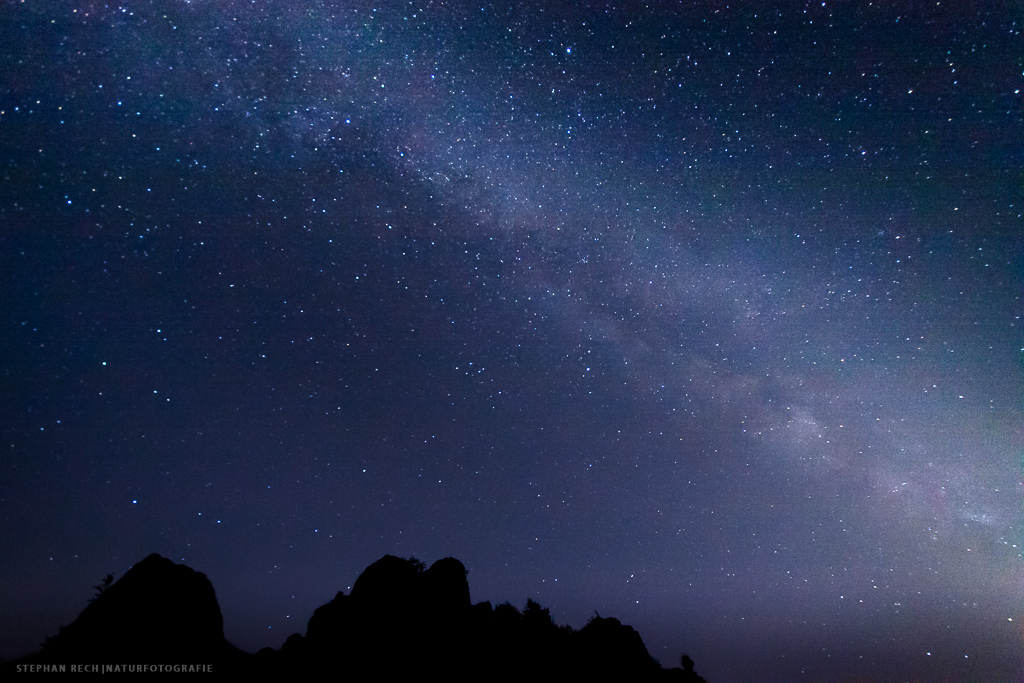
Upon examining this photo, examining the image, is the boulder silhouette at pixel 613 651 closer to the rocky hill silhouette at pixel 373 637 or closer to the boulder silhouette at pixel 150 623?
the rocky hill silhouette at pixel 373 637

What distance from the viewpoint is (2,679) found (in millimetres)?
11141

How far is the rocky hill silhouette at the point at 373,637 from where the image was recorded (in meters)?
13.2

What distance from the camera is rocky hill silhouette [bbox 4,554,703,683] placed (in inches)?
519

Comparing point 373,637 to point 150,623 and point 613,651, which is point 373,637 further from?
point 613,651

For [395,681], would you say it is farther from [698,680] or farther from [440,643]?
[698,680]

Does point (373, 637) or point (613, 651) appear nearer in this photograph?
point (373, 637)

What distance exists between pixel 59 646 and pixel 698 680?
16.4m

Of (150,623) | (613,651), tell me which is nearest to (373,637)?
(150,623)

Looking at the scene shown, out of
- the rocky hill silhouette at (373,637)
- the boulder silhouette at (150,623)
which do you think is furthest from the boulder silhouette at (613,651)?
the boulder silhouette at (150,623)

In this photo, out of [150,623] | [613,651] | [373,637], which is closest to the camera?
[150,623]

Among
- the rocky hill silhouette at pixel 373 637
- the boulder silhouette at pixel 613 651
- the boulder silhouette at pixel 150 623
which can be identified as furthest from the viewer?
the boulder silhouette at pixel 613 651

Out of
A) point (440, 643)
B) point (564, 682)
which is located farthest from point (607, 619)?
point (440, 643)

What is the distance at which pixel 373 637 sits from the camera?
50.9 ft

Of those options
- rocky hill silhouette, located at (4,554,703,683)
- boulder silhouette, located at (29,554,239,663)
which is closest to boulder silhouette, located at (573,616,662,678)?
rocky hill silhouette, located at (4,554,703,683)
